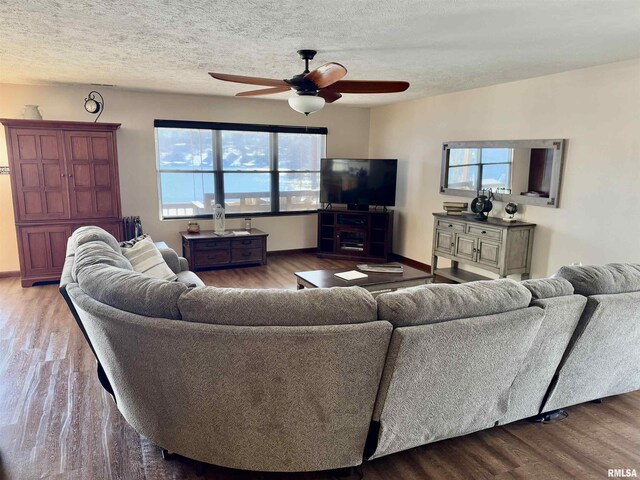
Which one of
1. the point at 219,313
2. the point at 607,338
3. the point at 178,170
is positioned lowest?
A: the point at 607,338

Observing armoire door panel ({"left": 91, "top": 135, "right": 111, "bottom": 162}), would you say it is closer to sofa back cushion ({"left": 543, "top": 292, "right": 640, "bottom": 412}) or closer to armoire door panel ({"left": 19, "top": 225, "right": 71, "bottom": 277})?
armoire door panel ({"left": 19, "top": 225, "right": 71, "bottom": 277})

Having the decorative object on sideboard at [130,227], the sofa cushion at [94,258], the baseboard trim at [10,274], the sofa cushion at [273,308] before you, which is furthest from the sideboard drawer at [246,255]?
the sofa cushion at [273,308]

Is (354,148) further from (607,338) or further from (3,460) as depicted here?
(3,460)

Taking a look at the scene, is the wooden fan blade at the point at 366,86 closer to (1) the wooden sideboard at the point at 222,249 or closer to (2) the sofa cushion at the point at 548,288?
(2) the sofa cushion at the point at 548,288

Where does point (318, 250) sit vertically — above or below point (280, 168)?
below

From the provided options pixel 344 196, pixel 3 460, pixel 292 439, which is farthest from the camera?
pixel 344 196

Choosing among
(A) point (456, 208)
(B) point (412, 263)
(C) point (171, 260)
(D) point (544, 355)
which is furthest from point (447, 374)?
(B) point (412, 263)

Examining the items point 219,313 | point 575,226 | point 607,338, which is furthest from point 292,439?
point 575,226

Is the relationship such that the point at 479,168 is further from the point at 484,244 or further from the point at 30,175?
the point at 30,175

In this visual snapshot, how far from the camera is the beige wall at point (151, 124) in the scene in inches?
203

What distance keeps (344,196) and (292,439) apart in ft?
16.1

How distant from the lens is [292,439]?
1.86m

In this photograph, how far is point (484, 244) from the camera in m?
4.66

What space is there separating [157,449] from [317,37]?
272cm
